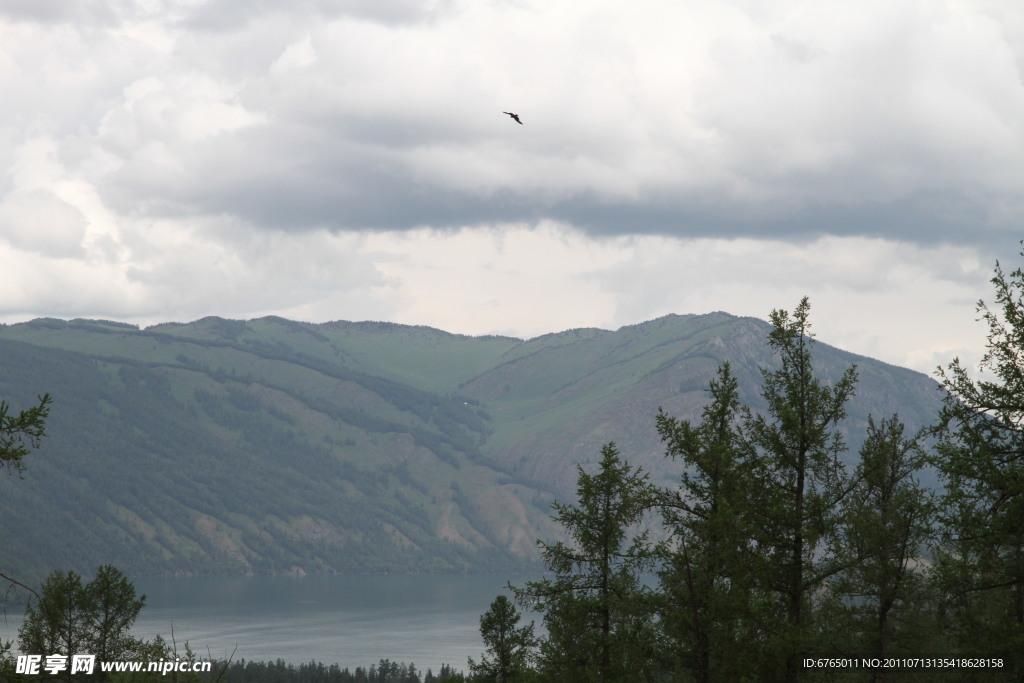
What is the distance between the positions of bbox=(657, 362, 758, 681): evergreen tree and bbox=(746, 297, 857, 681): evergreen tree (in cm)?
46

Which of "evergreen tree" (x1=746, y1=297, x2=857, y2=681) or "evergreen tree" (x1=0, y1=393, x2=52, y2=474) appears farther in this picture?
"evergreen tree" (x1=746, y1=297, x2=857, y2=681)

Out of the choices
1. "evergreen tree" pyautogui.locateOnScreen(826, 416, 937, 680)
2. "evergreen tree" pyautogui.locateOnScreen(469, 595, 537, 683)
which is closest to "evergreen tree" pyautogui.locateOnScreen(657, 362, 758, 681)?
"evergreen tree" pyautogui.locateOnScreen(826, 416, 937, 680)

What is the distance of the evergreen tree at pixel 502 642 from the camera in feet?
146

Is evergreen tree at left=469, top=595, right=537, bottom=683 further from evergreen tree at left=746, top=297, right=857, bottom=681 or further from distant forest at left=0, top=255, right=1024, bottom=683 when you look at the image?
evergreen tree at left=746, top=297, right=857, bottom=681

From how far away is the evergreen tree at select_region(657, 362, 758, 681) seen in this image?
23.3 m

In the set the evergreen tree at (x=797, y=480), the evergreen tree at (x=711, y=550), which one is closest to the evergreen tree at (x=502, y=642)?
the evergreen tree at (x=711, y=550)

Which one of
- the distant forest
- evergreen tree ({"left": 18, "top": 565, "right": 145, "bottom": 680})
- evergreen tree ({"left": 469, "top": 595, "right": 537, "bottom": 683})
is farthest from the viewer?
evergreen tree ({"left": 469, "top": 595, "right": 537, "bottom": 683})

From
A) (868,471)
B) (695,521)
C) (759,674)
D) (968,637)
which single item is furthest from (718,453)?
(968,637)

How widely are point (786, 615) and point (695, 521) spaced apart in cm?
322

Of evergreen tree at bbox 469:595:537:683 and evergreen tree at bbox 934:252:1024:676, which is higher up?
evergreen tree at bbox 934:252:1024:676

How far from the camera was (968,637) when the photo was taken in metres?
20.8

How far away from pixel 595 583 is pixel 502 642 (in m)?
16.7

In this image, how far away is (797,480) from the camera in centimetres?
2442

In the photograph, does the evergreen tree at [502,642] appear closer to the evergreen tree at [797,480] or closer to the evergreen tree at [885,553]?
the evergreen tree at [885,553]
